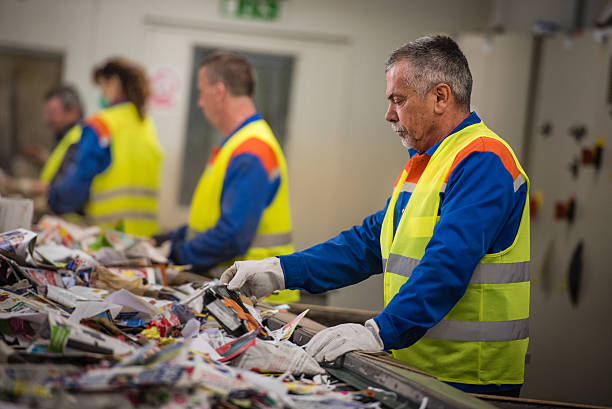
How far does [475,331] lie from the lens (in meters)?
1.70

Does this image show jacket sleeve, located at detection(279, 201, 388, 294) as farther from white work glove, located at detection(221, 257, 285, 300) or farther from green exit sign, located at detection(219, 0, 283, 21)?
green exit sign, located at detection(219, 0, 283, 21)

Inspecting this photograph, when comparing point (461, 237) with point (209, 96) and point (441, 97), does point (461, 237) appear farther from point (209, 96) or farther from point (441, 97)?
point (209, 96)

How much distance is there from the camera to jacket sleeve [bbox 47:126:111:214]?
12.9 ft

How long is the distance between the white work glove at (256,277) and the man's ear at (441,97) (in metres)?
0.63

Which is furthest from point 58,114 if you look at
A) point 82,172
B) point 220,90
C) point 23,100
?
point 220,90

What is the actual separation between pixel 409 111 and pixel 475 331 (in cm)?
60

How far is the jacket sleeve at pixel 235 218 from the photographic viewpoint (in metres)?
2.85

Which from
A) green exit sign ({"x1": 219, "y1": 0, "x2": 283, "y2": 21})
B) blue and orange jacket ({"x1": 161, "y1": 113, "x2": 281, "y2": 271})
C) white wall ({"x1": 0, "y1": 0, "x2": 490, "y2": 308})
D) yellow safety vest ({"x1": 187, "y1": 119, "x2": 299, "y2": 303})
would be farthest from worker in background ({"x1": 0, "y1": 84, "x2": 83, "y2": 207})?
blue and orange jacket ({"x1": 161, "y1": 113, "x2": 281, "y2": 271})

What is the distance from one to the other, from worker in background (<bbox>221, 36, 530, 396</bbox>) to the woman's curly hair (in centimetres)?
242

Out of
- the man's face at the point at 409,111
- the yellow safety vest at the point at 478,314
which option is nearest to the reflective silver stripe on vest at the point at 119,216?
the man's face at the point at 409,111

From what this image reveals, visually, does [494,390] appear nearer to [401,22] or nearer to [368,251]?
[368,251]

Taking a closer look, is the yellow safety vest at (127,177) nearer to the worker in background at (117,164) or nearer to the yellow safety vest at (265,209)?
the worker in background at (117,164)

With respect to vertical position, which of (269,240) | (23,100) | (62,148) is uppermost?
(23,100)

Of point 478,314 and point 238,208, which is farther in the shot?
point 238,208
